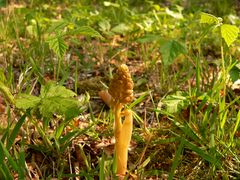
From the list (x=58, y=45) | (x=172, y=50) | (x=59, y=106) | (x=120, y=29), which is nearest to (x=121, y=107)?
(x=59, y=106)

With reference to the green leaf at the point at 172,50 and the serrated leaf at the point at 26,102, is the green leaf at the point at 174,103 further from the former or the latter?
the serrated leaf at the point at 26,102

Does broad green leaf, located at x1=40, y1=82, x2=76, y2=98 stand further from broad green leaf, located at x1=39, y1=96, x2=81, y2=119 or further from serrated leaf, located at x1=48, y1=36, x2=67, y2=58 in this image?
serrated leaf, located at x1=48, y1=36, x2=67, y2=58

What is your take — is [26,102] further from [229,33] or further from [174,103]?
[229,33]

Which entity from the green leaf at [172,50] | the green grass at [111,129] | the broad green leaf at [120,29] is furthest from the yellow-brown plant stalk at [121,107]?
the broad green leaf at [120,29]

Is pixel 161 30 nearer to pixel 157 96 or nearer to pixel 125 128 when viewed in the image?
pixel 157 96

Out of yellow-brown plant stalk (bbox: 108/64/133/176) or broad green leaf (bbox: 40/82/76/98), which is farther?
broad green leaf (bbox: 40/82/76/98)

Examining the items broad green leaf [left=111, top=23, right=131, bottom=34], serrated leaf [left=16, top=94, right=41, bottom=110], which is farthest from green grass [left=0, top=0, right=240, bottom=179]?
broad green leaf [left=111, top=23, right=131, bottom=34]
